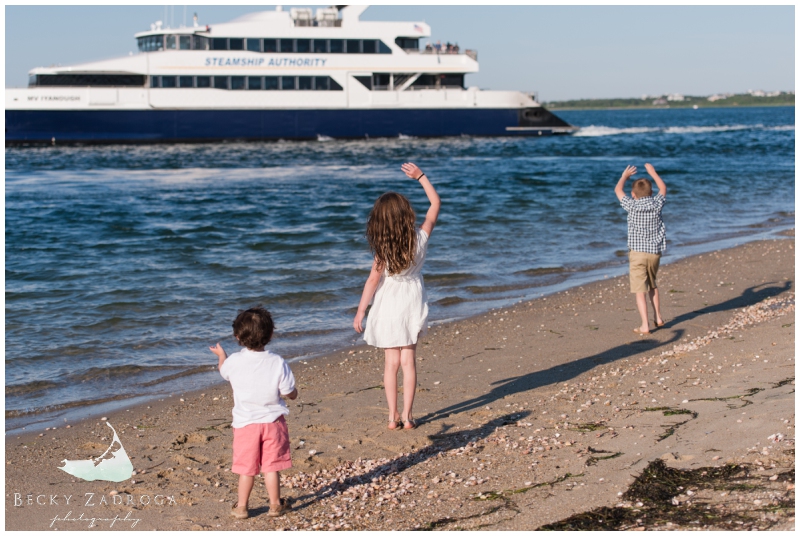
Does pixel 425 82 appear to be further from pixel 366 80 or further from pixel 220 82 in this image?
pixel 220 82

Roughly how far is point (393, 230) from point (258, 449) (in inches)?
55.9

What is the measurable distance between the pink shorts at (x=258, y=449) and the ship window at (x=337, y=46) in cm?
3864

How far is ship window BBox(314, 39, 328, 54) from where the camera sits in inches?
1570

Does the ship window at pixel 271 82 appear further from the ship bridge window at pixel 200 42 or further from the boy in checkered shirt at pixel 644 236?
the boy in checkered shirt at pixel 644 236

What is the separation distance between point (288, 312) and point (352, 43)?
34010 millimetres

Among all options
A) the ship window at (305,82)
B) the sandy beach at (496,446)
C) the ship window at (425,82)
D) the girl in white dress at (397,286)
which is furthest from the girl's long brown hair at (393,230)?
the ship window at (425,82)

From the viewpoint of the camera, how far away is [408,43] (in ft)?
137

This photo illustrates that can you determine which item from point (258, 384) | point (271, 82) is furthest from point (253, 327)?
point (271, 82)

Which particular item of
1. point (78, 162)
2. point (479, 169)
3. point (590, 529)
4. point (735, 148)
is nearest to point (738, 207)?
point (479, 169)

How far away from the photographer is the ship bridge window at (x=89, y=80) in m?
37.0

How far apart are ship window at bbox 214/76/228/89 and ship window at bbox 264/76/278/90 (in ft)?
6.35

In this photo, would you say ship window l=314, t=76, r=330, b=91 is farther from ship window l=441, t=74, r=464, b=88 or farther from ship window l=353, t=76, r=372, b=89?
ship window l=441, t=74, r=464, b=88

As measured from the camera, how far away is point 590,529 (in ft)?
10.1

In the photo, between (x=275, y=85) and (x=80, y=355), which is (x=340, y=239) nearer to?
(x=80, y=355)
